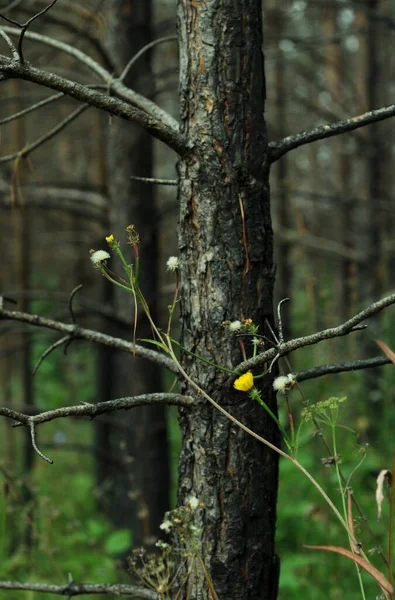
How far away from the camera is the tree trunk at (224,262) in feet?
5.71

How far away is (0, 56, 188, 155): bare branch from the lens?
1524 millimetres

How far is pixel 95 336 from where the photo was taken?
6.56ft

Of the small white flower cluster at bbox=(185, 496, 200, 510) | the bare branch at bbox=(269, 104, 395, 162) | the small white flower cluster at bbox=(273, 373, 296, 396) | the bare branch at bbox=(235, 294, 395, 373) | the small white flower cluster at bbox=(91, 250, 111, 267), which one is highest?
the bare branch at bbox=(269, 104, 395, 162)

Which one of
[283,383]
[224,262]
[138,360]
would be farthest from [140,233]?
[283,383]

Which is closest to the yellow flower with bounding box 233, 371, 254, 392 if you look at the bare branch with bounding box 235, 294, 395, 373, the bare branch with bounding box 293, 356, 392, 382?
the bare branch with bounding box 235, 294, 395, 373

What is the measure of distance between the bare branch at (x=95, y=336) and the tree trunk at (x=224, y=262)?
0.51 feet

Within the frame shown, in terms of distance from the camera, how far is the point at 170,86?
469cm

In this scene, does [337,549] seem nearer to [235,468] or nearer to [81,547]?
[235,468]

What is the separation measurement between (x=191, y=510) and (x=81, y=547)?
12.7 ft

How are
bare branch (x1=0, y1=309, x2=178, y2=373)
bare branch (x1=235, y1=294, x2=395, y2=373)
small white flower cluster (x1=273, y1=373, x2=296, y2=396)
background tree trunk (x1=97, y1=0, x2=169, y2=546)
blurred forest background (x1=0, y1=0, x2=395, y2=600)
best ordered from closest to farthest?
bare branch (x1=235, y1=294, x2=395, y2=373) → small white flower cluster (x1=273, y1=373, x2=296, y2=396) → bare branch (x1=0, y1=309, x2=178, y2=373) → blurred forest background (x1=0, y1=0, x2=395, y2=600) → background tree trunk (x1=97, y1=0, x2=169, y2=546)

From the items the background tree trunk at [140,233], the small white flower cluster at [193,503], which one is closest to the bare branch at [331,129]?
the small white flower cluster at [193,503]

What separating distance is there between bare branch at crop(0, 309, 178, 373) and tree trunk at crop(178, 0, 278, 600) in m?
0.16

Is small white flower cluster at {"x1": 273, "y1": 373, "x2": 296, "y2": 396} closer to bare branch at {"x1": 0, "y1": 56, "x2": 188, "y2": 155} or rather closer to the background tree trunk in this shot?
bare branch at {"x1": 0, "y1": 56, "x2": 188, "y2": 155}

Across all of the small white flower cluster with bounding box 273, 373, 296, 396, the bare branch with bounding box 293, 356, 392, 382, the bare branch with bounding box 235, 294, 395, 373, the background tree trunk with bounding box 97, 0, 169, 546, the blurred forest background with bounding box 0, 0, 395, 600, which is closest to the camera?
the bare branch with bounding box 235, 294, 395, 373
